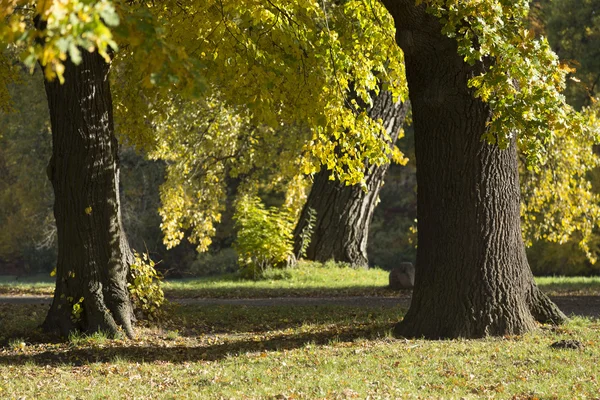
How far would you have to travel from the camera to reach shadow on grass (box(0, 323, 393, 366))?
31.3ft

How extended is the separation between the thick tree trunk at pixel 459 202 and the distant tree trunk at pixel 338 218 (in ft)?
32.7

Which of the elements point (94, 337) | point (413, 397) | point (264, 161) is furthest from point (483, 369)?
point (264, 161)

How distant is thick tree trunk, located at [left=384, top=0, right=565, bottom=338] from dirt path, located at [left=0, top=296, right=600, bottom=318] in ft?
10.7

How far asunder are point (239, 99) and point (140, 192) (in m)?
25.7

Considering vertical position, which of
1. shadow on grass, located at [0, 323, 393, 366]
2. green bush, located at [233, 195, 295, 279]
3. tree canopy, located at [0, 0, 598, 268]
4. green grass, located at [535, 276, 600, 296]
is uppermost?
tree canopy, located at [0, 0, 598, 268]

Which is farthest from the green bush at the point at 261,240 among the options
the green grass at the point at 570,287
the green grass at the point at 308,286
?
the green grass at the point at 570,287

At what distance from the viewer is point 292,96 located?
10633mm

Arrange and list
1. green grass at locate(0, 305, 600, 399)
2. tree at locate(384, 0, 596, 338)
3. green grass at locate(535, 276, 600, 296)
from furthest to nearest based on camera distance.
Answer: green grass at locate(535, 276, 600, 296), tree at locate(384, 0, 596, 338), green grass at locate(0, 305, 600, 399)

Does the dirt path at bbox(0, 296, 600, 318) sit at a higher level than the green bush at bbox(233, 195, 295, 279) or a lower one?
lower

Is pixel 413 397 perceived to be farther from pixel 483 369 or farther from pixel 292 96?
pixel 292 96

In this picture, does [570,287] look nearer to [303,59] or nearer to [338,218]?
[338,218]

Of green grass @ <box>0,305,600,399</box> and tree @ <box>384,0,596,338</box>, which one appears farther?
Result: tree @ <box>384,0,596,338</box>

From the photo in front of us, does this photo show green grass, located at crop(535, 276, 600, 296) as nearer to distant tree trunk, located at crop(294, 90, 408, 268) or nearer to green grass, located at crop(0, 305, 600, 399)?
distant tree trunk, located at crop(294, 90, 408, 268)

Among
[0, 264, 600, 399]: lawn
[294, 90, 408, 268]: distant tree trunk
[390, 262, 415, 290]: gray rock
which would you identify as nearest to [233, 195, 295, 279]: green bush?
[294, 90, 408, 268]: distant tree trunk
